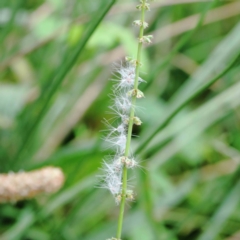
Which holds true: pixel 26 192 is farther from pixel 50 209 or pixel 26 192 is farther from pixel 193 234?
pixel 193 234

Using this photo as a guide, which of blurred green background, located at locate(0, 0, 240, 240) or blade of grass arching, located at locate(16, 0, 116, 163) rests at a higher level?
blurred green background, located at locate(0, 0, 240, 240)

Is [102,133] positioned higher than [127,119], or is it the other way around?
[102,133]

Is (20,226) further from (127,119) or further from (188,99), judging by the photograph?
(127,119)

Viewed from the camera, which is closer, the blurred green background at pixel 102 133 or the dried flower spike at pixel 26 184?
the dried flower spike at pixel 26 184

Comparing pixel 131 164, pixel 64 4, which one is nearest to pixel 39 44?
pixel 64 4

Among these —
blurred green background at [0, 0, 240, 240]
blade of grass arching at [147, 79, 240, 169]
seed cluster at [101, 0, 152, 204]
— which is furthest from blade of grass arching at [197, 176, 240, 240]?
seed cluster at [101, 0, 152, 204]

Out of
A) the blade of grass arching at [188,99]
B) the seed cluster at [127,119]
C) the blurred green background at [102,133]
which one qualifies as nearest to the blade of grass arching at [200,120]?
the blurred green background at [102,133]

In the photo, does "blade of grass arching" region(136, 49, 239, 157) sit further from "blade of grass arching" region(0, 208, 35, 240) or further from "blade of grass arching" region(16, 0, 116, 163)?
"blade of grass arching" region(0, 208, 35, 240)

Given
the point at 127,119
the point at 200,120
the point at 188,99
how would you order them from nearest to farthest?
the point at 127,119, the point at 188,99, the point at 200,120

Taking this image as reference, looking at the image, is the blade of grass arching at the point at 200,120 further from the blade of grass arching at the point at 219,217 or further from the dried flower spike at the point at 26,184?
the dried flower spike at the point at 26,184

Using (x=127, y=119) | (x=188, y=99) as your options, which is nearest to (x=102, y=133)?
(x=188, y=99)
